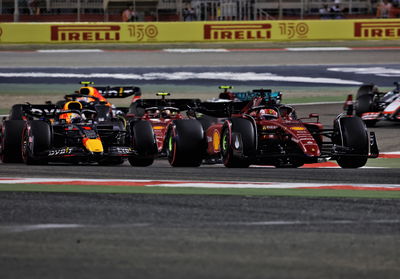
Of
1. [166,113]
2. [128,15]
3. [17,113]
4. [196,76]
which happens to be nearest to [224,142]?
[166,113]

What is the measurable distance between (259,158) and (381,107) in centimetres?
924

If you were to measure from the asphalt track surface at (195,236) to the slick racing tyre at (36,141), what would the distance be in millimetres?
5120

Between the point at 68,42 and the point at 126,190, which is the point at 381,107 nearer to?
the point at 126,190

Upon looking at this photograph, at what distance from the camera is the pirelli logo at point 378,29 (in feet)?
136

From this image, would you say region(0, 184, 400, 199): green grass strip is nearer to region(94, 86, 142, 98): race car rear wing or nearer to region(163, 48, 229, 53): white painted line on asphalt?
region(94, 86, 142, 98): race car rear wing

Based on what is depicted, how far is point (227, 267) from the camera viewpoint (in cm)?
586

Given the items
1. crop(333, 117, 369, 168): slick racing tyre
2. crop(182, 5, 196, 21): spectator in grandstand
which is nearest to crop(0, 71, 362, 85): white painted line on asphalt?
crop(182, 5, 196, 21): spectator in grandstand

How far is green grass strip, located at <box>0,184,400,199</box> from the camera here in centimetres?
918

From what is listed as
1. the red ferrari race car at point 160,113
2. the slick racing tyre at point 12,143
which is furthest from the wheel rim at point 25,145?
the red ferrari race car at point 160,113

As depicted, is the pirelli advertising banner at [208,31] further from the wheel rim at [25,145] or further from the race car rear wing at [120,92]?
the wheel rim at [25,145]

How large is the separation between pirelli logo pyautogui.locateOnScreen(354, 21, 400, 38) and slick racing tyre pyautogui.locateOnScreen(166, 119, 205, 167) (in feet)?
→ 95.3

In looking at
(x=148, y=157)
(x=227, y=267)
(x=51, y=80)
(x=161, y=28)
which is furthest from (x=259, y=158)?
(x=161, y=28)

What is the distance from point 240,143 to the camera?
12852mm

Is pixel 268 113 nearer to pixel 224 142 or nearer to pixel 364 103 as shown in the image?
pixel 224 142
